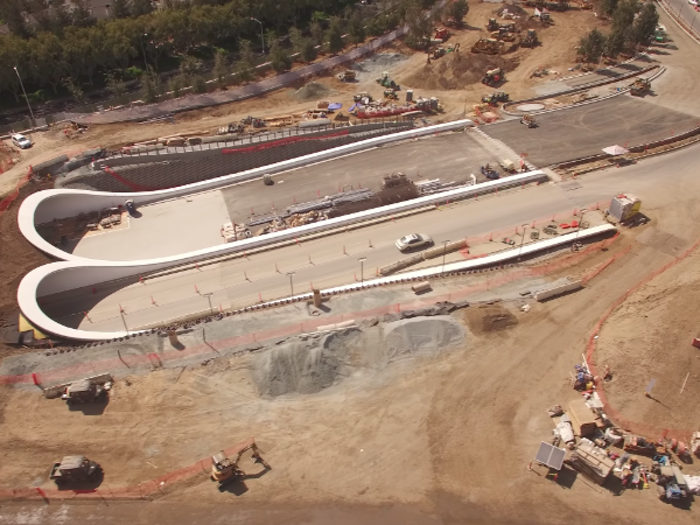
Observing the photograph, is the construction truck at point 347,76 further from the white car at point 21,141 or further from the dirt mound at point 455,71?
the white car at point 21,141

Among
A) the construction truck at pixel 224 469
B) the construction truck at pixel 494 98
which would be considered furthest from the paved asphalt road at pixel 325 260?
the construction truck at pixel 494 98

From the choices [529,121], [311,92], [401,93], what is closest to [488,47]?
[401,93]

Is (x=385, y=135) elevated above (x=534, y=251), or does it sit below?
above

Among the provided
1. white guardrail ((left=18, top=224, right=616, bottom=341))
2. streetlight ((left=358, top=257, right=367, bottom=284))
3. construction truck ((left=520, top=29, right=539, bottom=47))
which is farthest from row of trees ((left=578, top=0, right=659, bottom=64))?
streetlight ((left=358, top=257, right=367, bottom=284))

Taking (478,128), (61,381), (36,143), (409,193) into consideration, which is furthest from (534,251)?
(36,143)

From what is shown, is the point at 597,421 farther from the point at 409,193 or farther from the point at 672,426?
the point at 409,193

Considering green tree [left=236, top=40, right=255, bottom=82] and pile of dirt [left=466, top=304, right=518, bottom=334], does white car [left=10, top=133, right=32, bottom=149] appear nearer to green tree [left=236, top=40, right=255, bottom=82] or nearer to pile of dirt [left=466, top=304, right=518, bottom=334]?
green tree [left=236, top=40, right=255, bottom=82]

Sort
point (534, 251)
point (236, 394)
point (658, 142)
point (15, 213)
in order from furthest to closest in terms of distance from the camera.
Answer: point (658, 142) < point (15, 213) < point (534, 251) < point (236, 394)
